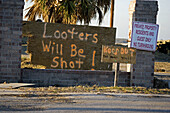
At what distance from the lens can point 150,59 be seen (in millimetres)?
11211

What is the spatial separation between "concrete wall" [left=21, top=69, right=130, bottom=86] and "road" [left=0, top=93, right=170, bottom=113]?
276 cm

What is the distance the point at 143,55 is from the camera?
1112 centimetres

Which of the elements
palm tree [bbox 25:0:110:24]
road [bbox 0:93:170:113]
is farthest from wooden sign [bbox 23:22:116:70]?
palm tree [bbox 25:0:110:24]

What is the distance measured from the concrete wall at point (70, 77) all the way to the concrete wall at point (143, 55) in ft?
1.17

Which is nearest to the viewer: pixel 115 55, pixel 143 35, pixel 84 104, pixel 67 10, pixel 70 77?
pixel 84 104

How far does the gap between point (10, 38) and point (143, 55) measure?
16.2ft

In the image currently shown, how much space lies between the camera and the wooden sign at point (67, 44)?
10.5 m

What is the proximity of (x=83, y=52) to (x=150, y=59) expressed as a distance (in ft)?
8.49

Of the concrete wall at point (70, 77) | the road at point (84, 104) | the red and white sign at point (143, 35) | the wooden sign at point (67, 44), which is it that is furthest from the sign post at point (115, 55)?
the road at point (84, 104)

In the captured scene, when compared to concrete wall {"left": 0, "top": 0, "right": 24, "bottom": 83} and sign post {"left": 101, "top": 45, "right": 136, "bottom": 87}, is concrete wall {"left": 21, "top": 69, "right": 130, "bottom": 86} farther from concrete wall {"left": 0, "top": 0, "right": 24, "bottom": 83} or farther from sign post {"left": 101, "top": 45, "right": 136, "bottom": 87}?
sign post {"left": 101, "top": 45, "right": 136, "bottom": 87}

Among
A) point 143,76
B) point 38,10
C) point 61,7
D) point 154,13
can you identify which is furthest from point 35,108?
point 38,10

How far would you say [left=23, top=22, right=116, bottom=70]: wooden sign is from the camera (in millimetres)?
10453

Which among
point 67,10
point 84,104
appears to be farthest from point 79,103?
point 67,10

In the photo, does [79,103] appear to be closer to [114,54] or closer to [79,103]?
[79,103]
